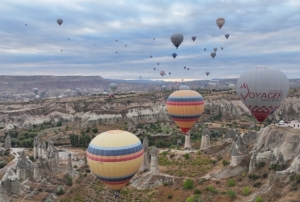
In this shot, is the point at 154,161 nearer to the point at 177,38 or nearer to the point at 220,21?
the point at 177,38

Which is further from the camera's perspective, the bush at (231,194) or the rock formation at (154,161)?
the rock formation at (154,161)

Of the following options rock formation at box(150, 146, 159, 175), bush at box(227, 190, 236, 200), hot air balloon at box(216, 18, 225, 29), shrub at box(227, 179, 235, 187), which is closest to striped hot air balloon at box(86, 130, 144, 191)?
bush at box(227, 190, 236, 200)

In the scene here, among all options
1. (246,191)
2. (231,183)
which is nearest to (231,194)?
(246,191)

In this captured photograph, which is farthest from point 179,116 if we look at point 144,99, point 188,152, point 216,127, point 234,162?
point 144,99

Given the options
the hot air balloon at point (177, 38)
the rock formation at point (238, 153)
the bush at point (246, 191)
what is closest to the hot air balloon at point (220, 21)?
the hot air balloon at point (177, 38)

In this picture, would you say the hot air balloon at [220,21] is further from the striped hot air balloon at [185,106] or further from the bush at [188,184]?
the bush at [188,184]

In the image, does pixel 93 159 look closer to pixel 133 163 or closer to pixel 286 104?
pixel 133 163

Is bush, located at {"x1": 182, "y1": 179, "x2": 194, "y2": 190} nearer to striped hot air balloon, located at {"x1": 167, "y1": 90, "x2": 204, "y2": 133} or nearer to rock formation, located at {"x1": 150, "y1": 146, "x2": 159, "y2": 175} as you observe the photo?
rock formation, located at {"x1": 150, "y1": 146, "x2": 159, "y2": 175}
